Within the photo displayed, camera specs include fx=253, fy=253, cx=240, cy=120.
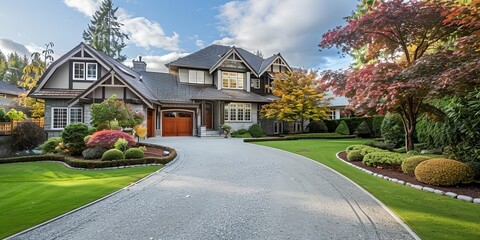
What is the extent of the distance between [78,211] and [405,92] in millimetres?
9605

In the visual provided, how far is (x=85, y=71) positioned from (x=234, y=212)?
21984mm

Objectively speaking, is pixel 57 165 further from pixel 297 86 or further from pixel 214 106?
pixel 297 86

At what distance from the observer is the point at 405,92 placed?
26.7 feet

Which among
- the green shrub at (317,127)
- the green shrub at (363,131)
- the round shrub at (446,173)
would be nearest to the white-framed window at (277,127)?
the green shrub at (317,127)

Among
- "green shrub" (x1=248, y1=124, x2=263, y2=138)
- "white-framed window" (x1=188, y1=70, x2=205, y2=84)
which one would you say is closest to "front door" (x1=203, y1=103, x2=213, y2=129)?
"white-framed window" (x1=188, y1=70, x2=205, y2=84)

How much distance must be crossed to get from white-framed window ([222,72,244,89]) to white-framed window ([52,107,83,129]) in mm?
13694

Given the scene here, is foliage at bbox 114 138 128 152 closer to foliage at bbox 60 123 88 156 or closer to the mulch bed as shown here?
foliage at bbox 60 123 88 156

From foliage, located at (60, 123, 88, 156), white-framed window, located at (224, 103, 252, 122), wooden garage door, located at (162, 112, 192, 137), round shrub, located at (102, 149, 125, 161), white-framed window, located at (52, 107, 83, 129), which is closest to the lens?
round shrub, located at (102, 149, 125, 161)

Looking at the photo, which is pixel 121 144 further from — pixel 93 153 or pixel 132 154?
pixel 93 153

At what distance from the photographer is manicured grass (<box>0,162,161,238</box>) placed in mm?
5069

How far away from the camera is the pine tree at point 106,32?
42.8 meters

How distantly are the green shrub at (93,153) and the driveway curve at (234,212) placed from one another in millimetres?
5139

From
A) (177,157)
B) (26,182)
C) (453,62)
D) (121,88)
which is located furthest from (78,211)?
(121,88)

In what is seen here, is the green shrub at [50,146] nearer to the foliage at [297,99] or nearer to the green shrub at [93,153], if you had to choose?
the green shrub at [93,153]
